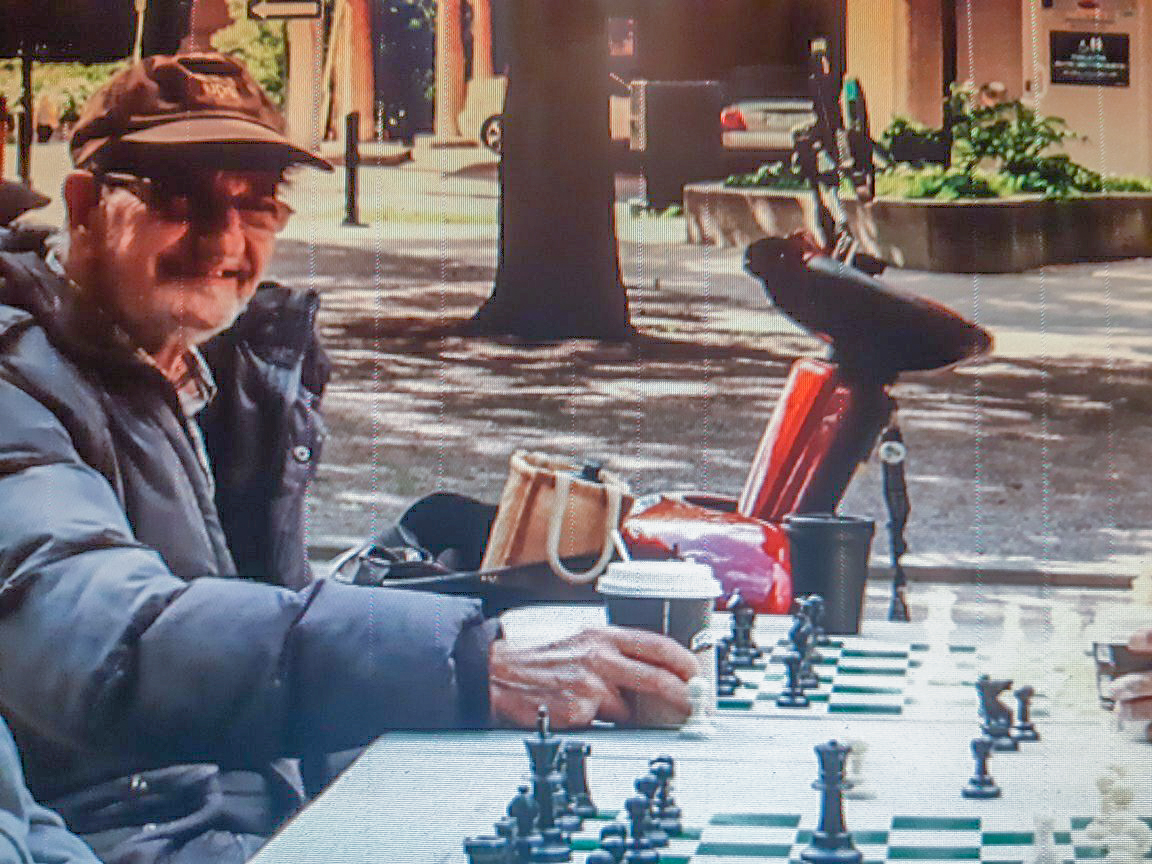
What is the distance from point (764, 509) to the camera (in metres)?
2.80

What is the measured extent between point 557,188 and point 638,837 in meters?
1.31

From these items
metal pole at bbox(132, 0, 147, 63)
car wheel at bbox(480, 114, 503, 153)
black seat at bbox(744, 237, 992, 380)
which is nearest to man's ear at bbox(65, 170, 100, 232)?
metal pole at bbox(132, 0, 147, 63)


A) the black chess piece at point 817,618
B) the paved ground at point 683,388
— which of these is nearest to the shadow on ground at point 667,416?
the paved ground at point 683,388

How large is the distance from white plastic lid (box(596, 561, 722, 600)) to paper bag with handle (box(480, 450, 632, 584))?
338mm

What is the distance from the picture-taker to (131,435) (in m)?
2.32

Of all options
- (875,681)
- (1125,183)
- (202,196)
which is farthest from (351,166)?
(1125,183)

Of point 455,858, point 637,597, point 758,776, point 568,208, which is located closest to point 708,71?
point 568,208

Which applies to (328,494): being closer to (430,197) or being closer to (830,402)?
(430,197)

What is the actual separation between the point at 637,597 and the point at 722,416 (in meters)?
0.68

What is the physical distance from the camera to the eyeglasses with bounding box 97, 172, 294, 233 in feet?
8.18

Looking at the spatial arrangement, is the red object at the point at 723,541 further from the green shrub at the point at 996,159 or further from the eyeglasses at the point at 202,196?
the eyeglasses at the point at 202,196

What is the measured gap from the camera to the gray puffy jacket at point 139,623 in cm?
207

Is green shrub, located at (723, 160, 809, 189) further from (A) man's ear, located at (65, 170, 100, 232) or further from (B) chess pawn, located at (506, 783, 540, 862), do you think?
(B) chess pawn, located at (506, 783, 540, 862)

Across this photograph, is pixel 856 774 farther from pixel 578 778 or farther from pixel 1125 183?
pixel 1125 183
